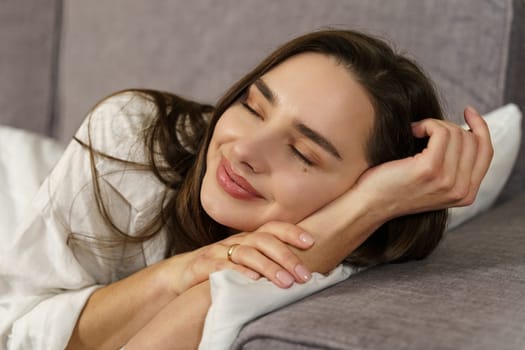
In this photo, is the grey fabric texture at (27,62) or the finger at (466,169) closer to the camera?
the finger at (466,169)

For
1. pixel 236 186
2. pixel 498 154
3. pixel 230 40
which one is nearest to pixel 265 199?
pixel 236 186

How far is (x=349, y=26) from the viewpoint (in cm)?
155

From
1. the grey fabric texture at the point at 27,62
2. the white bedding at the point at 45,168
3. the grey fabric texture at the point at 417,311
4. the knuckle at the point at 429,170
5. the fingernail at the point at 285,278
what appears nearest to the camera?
the grey fabric texture at the point at 417,311

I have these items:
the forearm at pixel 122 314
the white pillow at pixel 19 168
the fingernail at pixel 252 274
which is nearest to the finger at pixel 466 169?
the fingernail at pixel 252 274

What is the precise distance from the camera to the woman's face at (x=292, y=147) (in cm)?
108

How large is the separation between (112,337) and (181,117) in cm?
43

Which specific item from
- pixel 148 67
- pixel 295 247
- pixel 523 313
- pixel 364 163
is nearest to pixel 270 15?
pixel 148 67

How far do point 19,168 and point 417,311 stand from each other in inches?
37.2

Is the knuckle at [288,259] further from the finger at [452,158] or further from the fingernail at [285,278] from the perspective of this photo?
the finger at [452,158]

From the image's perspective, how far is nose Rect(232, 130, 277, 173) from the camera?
1080mm

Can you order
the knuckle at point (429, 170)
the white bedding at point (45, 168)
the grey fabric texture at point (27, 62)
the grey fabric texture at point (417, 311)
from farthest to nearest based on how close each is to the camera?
the grey fabric texture at point (27, 62) < the white bedding at point (45, 168) < the knuckle at point (429, 170) < the grey fabric texture at point (417, 311)

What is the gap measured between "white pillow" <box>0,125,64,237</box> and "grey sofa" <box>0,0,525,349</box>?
292mm

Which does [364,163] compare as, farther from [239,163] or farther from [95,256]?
[95,256]

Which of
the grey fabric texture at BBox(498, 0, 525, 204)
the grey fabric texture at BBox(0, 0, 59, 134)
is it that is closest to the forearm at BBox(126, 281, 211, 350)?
the grey fabric texture at BBox(498, 0, 525, 204)
